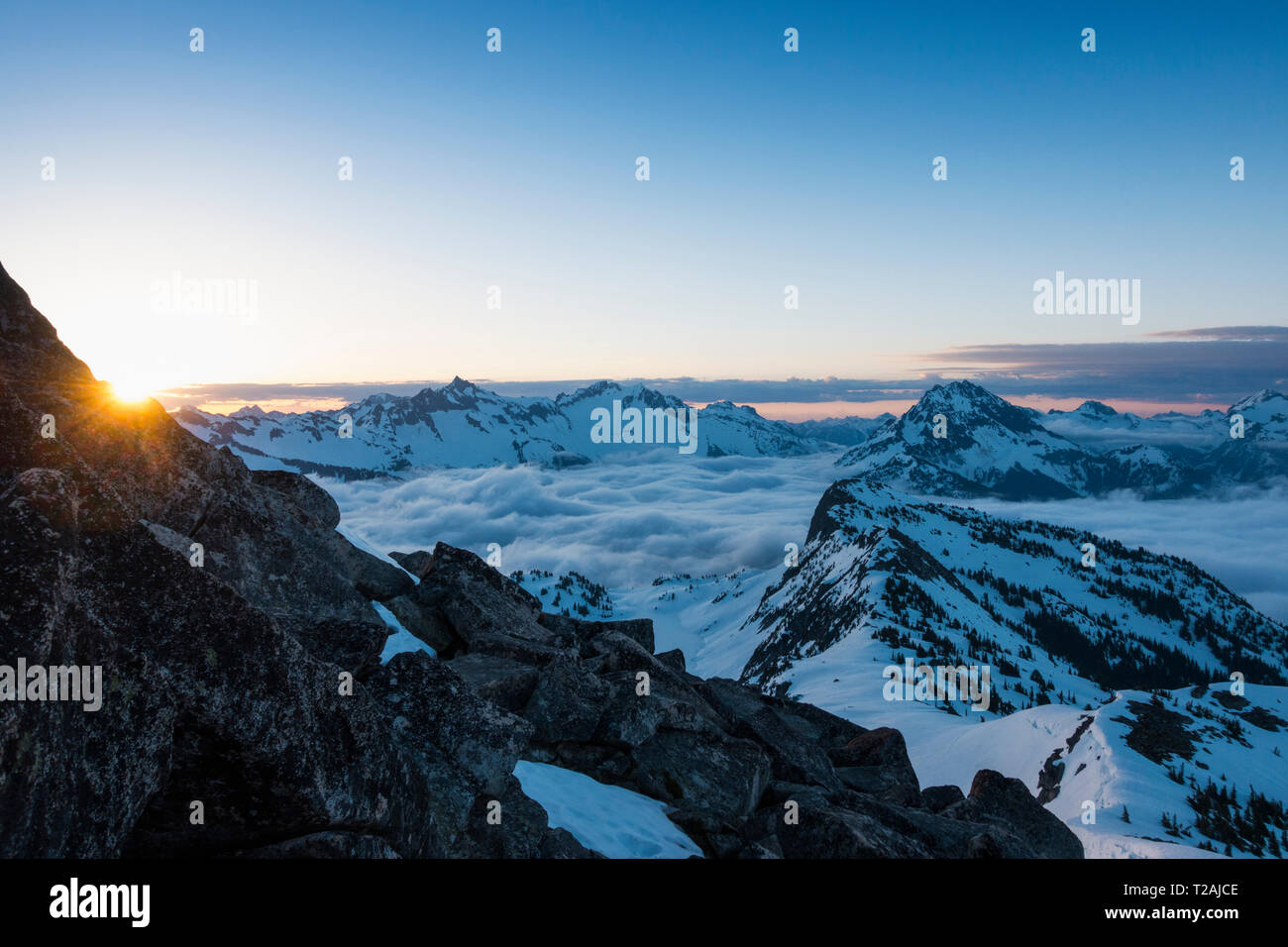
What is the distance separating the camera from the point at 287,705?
8.93 metres

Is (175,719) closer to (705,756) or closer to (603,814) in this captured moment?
(603,814)

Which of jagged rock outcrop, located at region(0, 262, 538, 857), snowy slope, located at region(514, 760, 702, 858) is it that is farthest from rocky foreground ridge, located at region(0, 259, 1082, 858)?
snowy slope, located at region(514, 760, 702, 858)

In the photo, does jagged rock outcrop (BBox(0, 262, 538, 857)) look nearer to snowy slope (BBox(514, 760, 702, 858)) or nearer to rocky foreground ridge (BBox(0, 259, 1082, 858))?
rocky foreground ridge (BBox(0, 259, 1082, 858))

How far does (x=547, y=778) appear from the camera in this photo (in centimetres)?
1741

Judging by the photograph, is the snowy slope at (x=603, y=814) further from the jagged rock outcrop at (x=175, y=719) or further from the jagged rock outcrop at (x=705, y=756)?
the jagged rock outcrop at (x=175, y=719)

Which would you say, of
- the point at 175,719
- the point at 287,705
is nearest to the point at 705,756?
the point at 287,705

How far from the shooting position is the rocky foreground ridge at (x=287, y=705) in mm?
7184

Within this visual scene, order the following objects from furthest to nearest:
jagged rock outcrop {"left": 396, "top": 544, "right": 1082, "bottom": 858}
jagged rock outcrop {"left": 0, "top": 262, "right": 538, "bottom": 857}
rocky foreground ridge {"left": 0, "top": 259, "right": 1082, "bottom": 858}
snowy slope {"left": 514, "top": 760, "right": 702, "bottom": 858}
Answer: jagged rock outcrop {"left": 396, "top": 544, "right": 1082, "bottom": 858} → snowy slope {"left": 514, "top": 760, "right": 702, "bottom": 858} → rocky foreground ridge {"left": 0, "top": 259, "right": 1082, "bottom": 858} → jagged rock outcrop {"left": 0, "top": 262, "right": 538, "bottom": 857}

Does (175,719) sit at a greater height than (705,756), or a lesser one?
greater

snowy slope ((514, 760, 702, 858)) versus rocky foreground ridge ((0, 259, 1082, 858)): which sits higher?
rocky foreground ridge ((0, 259, 1082, 858))

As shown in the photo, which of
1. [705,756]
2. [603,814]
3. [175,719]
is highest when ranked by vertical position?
[175,719]

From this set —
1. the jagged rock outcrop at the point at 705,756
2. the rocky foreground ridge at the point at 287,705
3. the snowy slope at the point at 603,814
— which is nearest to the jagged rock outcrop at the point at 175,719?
the rocky foreground ridge at the point at 287,705

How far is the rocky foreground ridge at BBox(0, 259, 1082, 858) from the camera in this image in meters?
7.18
